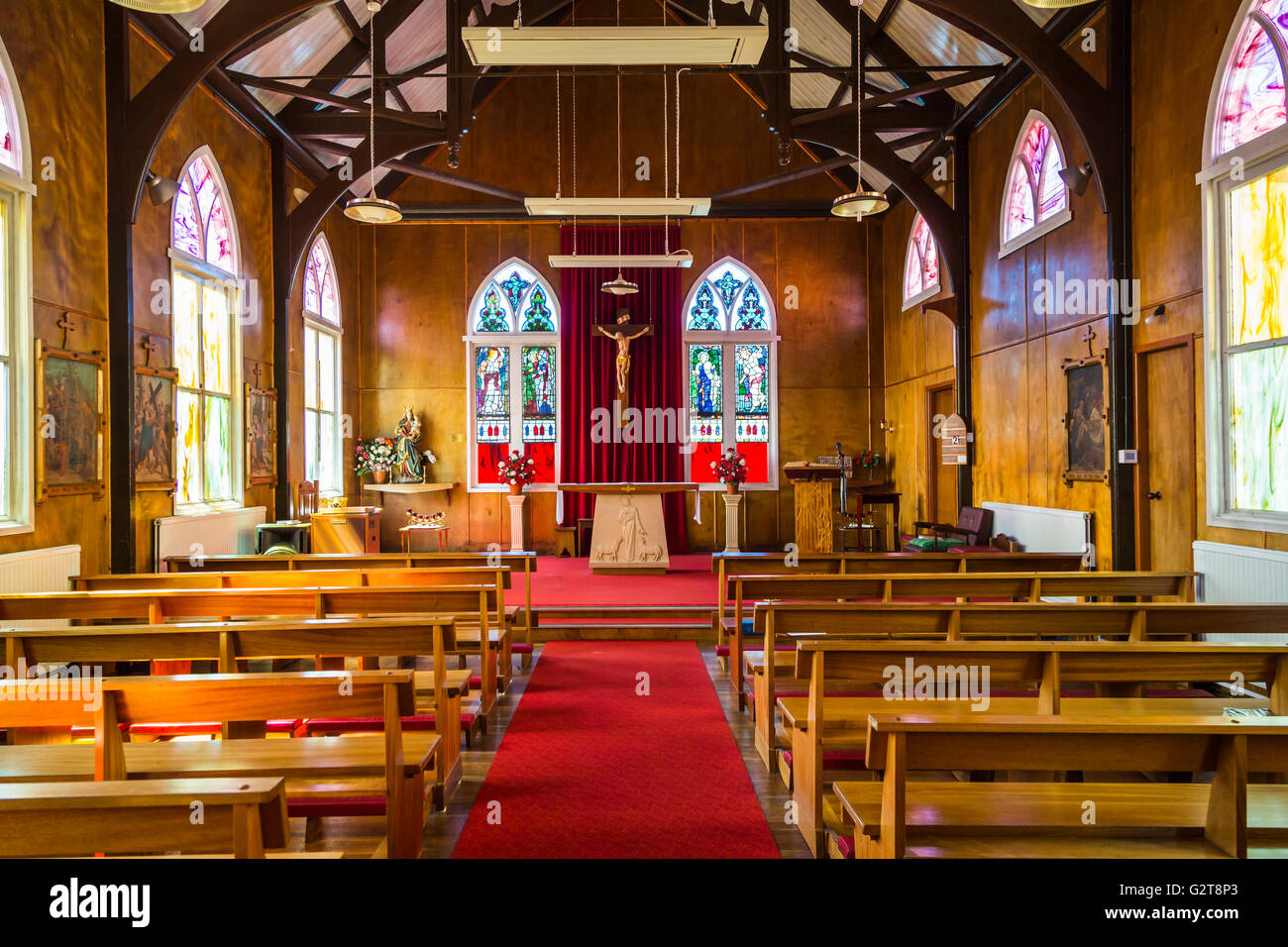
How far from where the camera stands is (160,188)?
6.82 m

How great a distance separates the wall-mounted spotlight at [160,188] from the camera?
22.3ft

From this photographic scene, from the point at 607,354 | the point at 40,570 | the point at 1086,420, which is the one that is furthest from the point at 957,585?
the point at 607,354

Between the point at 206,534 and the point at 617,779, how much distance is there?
5591mm

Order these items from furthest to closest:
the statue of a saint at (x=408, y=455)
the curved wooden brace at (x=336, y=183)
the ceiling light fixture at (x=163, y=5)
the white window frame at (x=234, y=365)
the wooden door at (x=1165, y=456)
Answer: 1. the statue of a saint at (x=408, y=455)
2. the curved wooden brace at (x=336, y=183)
3. the white window frame at (x=234, y=365)
4. the wooden door at (x=1165, y=456)
5. the ceiling light fixture at (x=163, y=5)

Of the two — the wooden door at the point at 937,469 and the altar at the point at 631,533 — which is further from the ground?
the wooden door at the point at 937,469

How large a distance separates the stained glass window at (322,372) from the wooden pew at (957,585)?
7.42 meters

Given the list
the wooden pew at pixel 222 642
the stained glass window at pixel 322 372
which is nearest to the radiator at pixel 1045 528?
the wooden pew at pixel 222 642

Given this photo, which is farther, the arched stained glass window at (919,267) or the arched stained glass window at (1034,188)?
the arched stained glass window at (919,267)

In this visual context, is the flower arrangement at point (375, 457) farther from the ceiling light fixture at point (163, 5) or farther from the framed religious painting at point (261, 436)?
the ceiling light fixture at point (163, 5)

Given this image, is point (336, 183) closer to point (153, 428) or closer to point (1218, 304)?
point (153, 428)

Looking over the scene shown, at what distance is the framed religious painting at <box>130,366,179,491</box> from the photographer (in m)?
6.73

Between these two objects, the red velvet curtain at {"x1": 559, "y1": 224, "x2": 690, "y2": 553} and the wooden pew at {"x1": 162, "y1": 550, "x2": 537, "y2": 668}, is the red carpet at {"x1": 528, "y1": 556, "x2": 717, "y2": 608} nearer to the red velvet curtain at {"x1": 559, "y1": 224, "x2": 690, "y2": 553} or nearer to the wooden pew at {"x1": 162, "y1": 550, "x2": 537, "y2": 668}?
the wooden pew at {"x1": 162, "y1": 550, "x2": 537, "y2": 668}

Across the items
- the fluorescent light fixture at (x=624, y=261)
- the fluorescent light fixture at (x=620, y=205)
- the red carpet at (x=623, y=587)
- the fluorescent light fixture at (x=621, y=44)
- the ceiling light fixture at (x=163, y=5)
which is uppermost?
the fluorescent light fixture at (x=621, y=44)

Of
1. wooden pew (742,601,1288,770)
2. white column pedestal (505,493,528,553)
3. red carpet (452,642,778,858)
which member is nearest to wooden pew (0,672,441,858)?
red carpet (452,642,778,858)
